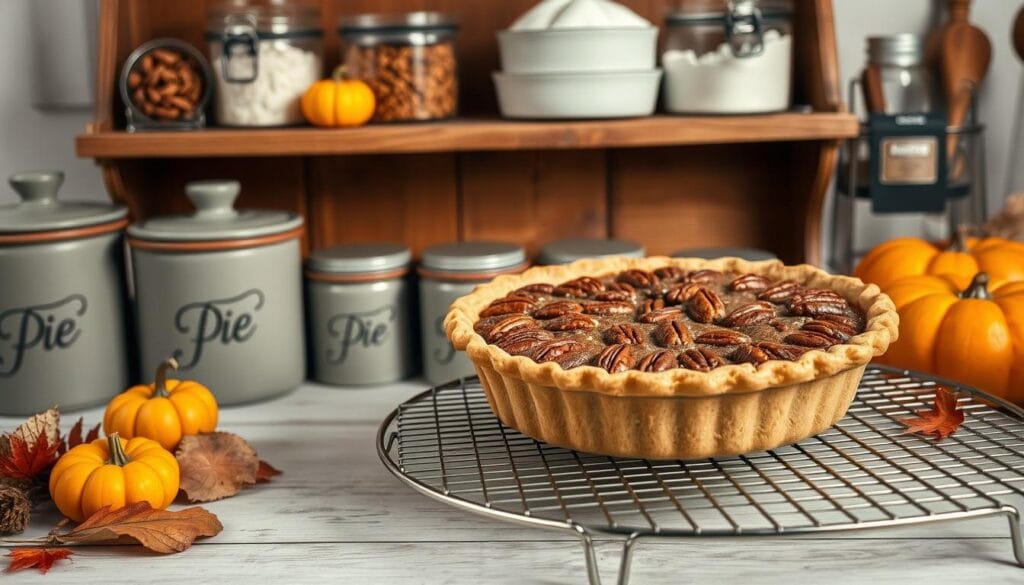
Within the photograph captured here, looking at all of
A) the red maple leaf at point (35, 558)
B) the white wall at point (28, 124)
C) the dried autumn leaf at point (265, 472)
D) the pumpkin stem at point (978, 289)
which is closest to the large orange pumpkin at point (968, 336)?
the pumpkin stem at point (978, 289)

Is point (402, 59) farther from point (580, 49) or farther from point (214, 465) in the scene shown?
point (214, 465)

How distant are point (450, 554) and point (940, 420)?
1.80 ft

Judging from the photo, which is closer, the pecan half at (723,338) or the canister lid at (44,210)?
the pecan half at (723,338)

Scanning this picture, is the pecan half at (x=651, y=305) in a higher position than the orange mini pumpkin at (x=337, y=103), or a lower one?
lower

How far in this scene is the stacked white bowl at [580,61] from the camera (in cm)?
146

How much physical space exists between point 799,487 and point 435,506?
1.22ft

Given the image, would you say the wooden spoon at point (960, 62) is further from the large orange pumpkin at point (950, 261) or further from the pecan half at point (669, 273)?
the pecan half at point (669, 273)

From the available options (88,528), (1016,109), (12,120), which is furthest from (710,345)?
(12,120)

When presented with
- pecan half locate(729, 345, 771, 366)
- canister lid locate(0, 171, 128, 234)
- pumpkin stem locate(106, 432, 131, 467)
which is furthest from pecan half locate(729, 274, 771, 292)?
canister lid locate(0, 171, 128, 234)

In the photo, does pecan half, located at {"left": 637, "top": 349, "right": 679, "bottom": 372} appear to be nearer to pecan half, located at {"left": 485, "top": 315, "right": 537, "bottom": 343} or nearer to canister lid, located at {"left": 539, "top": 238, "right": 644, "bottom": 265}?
pecan half, located at {"left": 485, "top": 315, "right": 537, "bottom": 343}

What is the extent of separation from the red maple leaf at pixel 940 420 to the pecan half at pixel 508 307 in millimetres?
428

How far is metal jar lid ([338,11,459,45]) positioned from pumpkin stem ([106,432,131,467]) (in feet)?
2.34

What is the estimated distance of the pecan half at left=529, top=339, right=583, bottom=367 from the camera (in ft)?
3.35

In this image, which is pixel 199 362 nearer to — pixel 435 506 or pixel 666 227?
pixel 435 506
